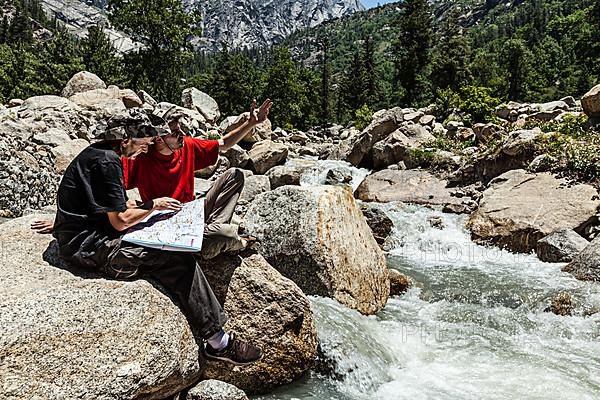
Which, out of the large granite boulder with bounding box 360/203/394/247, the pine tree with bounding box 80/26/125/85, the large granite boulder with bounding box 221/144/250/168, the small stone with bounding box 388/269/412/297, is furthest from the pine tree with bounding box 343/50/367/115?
the small stone with bounding box 388/269/412/297

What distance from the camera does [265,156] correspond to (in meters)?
21.9

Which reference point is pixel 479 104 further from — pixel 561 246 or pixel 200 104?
pixel 561 246

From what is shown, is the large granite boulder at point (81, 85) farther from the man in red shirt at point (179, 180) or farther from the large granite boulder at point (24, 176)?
the man in red shirt at point (179, 180)

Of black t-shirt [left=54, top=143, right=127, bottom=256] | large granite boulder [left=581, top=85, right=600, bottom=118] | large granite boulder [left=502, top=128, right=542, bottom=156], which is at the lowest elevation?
black t-shirt [left=54, top=143, right=127, bottom=256]

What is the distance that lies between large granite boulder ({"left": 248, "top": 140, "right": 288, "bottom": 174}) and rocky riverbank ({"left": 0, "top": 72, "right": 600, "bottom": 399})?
324 cm

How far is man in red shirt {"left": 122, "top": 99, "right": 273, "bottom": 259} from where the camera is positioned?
15.8ft

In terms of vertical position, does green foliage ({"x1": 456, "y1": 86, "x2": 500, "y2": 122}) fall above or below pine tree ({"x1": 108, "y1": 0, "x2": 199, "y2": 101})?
below

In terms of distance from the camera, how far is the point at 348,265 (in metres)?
7.22

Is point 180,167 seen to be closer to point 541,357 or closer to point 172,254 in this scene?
point 172,254

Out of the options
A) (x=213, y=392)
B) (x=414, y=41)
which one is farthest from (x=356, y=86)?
(x=213, y=392)

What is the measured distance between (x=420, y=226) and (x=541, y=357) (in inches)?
304

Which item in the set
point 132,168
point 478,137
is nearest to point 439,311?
point 132,168

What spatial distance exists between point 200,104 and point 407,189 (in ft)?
67.4

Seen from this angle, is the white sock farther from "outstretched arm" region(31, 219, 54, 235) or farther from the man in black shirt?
"outstretched arm" region(31, 219, 54, 235)
